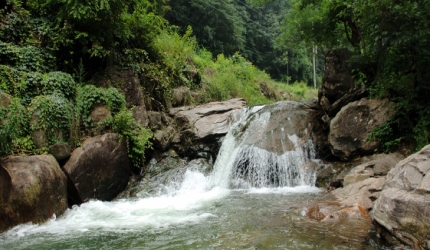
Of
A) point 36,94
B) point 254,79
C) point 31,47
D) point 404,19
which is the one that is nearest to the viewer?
point 404,19

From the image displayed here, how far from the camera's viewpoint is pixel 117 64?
9617 mm

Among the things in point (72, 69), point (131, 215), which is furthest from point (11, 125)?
point (72, 69)

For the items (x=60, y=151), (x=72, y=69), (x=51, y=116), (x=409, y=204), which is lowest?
(x=409, y=204)

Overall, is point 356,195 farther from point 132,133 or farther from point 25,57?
point 25,57

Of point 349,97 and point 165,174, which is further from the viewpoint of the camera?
point 349,97

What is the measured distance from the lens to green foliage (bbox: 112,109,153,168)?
782 centimetres

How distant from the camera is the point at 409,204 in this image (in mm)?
3566

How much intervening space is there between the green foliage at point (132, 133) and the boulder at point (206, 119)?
1783 mm

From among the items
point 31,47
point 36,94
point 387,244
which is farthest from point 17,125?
point 387,244

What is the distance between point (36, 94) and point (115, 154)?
2.24 meters

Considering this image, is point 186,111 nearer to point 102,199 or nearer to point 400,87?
point 102,199

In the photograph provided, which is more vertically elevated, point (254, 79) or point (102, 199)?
point (254, 79)

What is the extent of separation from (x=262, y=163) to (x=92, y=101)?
4.63 meters

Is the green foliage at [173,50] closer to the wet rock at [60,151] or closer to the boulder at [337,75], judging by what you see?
the boulder at [337,75]
